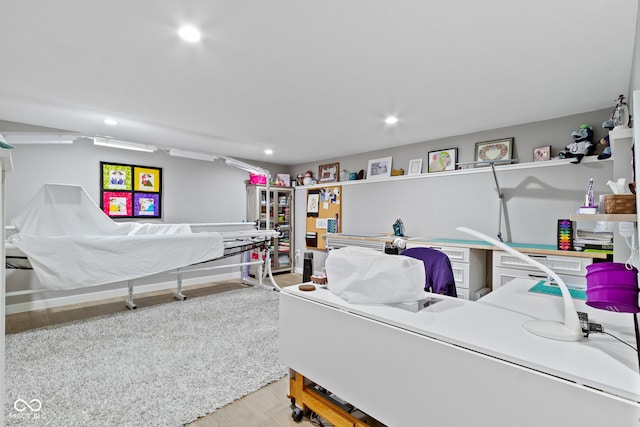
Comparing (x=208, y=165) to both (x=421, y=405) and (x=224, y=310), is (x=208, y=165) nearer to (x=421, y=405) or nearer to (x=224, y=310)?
(x=224, y=310)

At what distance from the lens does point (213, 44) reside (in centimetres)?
188

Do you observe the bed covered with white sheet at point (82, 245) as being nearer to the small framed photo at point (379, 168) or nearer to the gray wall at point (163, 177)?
the gray wall at point (163, 177)

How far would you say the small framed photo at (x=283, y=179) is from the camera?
6059 millimetres

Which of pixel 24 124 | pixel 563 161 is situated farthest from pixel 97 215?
pixel 563 161

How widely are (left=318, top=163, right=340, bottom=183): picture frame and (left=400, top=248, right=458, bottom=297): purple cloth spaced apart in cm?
345

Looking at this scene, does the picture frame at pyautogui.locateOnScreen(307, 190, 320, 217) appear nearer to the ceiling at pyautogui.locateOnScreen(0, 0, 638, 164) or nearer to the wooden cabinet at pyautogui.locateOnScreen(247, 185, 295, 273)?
the wooden cabinet at pyautogui.locateOnScreen(247, 185, 295, 273)

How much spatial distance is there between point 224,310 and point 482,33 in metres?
3.51

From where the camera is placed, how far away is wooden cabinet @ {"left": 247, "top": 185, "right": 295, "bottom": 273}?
18.2 feet

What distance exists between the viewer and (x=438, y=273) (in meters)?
2.10

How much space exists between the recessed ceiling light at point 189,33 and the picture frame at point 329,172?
3.84m

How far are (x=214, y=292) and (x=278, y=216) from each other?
77.6 inches

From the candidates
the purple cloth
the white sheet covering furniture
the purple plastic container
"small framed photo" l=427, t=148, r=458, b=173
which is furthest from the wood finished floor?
"small framed photo" l=427, t=148, r=458, b=173

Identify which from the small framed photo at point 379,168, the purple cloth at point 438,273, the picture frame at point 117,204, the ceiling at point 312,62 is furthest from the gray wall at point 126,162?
the purple cloth at point 438,273

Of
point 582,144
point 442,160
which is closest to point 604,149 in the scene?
point 582,144
